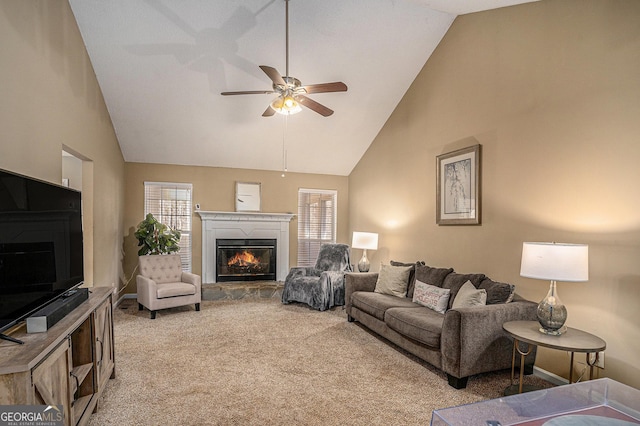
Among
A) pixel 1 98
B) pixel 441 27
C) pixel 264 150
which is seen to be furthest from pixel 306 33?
pixel 1 98

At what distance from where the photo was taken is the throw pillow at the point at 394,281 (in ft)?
14.7

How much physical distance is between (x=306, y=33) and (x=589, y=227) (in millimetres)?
3565

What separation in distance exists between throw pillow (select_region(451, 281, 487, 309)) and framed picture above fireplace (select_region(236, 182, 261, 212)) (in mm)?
4449

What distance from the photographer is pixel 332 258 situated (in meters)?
6.09

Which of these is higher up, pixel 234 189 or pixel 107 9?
pixel 107 9

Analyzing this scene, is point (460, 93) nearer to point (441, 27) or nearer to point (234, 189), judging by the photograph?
point (441, 27)

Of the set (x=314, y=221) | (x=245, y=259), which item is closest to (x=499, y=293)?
(x=314, y=221)

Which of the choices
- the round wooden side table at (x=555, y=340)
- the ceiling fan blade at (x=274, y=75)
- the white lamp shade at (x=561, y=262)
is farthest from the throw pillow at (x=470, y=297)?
the ceiling fan blade at (x=274, y=75)

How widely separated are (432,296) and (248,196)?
4.23 metres

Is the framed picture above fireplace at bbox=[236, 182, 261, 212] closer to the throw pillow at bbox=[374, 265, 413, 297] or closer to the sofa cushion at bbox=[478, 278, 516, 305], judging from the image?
the throw pillow at bbox=[374, 265, 413, 297]

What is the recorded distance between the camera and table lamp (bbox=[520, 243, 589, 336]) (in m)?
2.44

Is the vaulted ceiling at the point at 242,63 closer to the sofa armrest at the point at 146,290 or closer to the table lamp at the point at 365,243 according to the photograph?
the table lamp at the point at 365,243

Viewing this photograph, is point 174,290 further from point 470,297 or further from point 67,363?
point 470,297

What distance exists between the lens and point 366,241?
580 centimetres
